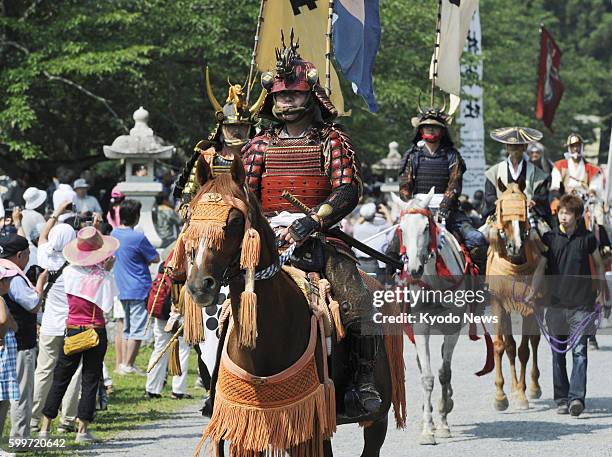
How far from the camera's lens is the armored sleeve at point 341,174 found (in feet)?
25.9

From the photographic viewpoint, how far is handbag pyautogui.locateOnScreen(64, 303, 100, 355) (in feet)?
37.3

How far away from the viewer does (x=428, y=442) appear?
39.0 ft

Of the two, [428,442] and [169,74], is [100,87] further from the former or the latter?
[428,442]

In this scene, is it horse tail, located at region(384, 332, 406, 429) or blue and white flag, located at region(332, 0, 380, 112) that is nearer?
horse tail, located at region(384, 332, 406, 429)

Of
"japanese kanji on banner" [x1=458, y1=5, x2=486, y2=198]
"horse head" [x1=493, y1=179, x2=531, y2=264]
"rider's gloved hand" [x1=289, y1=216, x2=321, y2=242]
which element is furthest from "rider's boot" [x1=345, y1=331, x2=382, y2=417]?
"japanese kanji on banner" [x1=458, y1=5, x2=486, y2=198]

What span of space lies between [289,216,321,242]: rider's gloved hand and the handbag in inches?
167

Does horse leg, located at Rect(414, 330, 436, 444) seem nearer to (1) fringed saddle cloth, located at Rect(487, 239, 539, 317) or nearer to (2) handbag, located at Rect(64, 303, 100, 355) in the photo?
(1) fringed saddle cloth, located at Rect(487, 239, 539, 317)

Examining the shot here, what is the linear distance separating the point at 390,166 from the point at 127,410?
1871 centimetres

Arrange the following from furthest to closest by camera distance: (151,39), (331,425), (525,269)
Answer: (151,39) → (525,269) → (331,425)

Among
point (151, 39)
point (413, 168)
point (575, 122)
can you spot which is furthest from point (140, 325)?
point (575, 122)

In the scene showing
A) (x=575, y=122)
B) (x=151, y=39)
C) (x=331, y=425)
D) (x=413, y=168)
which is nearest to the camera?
(x=331, y=425)

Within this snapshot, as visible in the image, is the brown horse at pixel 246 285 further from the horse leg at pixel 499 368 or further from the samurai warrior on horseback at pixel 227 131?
the horse leg at pixel 499 368

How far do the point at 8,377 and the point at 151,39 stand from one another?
1645 cm

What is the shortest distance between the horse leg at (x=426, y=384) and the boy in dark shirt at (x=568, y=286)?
6.34 ft
